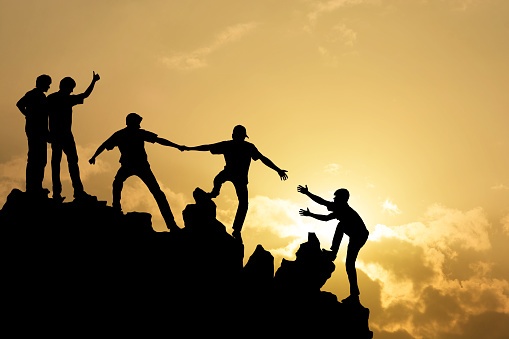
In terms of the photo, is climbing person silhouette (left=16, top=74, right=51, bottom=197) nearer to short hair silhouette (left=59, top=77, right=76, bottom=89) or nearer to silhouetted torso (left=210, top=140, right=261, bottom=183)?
short hair silhouette (left=59, top=77, right=76, bottom=89)

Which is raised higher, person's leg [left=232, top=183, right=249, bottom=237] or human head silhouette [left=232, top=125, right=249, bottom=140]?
human head silhouette [left=232, top=125, right=249, bottom=140]

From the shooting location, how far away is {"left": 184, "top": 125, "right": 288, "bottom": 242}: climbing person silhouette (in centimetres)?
2155

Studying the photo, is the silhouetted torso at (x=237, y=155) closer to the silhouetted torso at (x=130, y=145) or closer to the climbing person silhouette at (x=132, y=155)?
the climbing person silhouette at (x=132, y=155)

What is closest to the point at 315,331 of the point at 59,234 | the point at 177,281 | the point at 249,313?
the point at 249,313

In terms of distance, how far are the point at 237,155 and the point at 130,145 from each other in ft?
12.9

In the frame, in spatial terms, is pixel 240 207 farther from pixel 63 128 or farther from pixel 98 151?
pixel 63 128

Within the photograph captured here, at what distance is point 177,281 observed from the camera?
65.0 ft

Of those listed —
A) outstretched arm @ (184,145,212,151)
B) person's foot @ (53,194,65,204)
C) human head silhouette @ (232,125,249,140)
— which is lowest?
person's foot @ (53,194,65,204)

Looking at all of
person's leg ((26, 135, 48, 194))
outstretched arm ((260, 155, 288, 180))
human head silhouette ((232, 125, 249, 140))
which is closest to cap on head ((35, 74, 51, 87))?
person's leg ((26, 135, 48, 194))

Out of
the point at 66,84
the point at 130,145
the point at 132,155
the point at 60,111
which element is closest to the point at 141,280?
the point at 132,155

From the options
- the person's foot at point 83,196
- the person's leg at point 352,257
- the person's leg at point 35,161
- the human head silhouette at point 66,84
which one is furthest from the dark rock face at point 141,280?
the human head silhouette at point 66,84

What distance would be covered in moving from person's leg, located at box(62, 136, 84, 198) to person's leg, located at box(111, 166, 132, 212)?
120cm

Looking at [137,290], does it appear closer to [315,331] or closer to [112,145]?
[112,145]

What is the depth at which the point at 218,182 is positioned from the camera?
21656 millimetres
